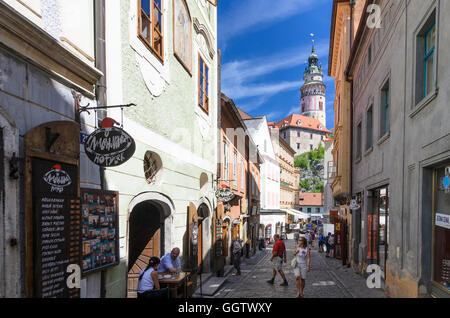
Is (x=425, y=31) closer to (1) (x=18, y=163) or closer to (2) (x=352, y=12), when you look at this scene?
(1) (x=18, y=163)

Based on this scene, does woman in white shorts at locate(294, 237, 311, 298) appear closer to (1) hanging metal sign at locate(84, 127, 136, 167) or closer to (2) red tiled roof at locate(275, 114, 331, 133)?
(1) hanging metal sign at locate(84, 127, 136, 167)

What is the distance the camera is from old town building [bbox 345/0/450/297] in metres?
6.31

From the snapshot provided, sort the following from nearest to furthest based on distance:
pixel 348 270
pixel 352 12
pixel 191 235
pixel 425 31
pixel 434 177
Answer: pixel 434 177, pixel 425 31, pixel 191 235, pixel 348 270, pixel 352 12

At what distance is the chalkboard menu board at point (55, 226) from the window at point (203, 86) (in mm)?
7474

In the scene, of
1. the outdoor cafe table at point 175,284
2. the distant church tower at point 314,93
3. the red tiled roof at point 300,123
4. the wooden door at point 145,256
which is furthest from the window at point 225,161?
the distant church tower at point 314,93

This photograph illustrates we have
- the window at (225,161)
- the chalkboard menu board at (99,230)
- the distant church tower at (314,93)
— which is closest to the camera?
the chalkboard menu board at (99,230)

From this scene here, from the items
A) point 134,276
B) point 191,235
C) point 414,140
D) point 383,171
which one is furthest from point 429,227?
point 134,276

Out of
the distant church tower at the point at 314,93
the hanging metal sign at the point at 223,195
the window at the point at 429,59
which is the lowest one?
the hanging metal sign at the point at 223,195

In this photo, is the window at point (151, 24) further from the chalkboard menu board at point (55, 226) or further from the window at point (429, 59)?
the window at point (429, 59)

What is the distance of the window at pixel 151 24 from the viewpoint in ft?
24.4

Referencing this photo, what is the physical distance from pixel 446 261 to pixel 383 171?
4624mm

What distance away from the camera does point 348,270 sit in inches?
592

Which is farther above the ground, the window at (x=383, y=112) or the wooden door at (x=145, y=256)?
the window at (x=383, y=112)

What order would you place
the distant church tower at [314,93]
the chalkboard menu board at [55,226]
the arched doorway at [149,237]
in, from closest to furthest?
the chalkboard menu board at [55,226] → the arched doorway at [149,237] → the distant church tower at [314,93]
